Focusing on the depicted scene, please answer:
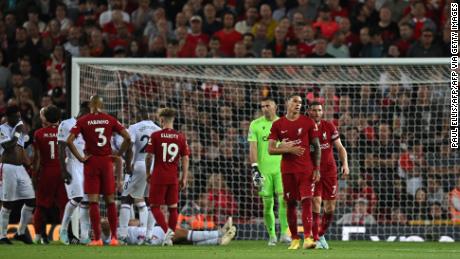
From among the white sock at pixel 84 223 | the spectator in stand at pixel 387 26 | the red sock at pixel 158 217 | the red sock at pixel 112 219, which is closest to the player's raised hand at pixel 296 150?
the red sock at pixel 158 217

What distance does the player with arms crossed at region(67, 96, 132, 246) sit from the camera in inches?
625

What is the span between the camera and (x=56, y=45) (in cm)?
2348

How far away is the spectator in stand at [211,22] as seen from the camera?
22.8m

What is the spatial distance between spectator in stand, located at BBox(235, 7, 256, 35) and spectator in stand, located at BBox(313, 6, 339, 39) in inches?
47.5

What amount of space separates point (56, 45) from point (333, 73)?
6.25m

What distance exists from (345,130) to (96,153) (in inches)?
214

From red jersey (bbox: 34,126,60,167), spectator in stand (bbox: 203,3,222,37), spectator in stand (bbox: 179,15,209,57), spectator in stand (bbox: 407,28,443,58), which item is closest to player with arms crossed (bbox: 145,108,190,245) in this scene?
red jersey (bbox: 34,126,60,167)

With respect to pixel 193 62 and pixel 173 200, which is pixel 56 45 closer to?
pixel 193 62

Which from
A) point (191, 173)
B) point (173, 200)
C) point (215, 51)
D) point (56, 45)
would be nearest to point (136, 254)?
point (173, 200)

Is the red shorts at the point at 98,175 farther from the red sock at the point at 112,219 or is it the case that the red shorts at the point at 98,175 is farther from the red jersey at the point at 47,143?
the red jersey at the point at 47,143

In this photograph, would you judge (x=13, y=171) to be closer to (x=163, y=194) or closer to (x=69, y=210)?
(x=69, y=210)

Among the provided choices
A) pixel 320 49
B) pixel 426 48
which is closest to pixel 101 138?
pixel 320 49

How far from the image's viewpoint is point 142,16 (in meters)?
23.8

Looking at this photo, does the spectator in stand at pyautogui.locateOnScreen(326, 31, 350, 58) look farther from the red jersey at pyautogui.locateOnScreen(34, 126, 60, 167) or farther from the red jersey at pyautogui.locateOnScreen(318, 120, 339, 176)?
the red jersey at pyautogui.locateOnScreen(34, 126, 60, 167)
